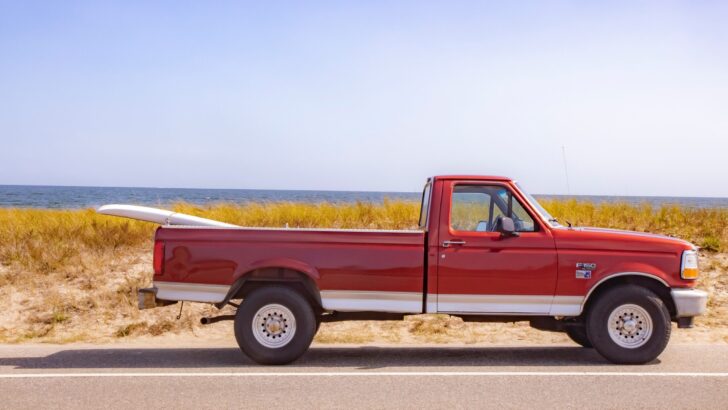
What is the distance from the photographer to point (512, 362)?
8.54m

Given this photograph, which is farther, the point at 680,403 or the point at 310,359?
the point at 310,359

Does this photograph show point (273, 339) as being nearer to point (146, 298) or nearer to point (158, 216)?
point (146, 298)

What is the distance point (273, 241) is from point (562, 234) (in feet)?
10.6

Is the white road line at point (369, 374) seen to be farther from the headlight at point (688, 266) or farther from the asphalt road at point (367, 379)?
the headlight at point (688, 266)

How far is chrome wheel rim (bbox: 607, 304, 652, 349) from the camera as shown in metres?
8.45

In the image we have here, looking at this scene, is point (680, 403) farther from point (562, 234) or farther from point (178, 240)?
point (178, 240)

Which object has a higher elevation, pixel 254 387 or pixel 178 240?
pixel 178 240

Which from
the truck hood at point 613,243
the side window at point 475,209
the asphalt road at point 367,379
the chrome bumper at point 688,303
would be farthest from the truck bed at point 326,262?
the chrome bumper at point 688,303

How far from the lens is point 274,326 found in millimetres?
8508

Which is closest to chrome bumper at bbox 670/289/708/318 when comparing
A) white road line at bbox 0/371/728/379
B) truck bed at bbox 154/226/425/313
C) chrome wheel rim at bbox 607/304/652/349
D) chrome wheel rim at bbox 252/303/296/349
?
chrome wheel rim at bbox 607/304/652/349

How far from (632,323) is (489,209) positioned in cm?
202

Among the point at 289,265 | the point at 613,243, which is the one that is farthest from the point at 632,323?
the point at 289,265

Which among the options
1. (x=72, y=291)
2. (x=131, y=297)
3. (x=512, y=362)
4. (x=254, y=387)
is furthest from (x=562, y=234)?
Answer: (x=72, y=291)

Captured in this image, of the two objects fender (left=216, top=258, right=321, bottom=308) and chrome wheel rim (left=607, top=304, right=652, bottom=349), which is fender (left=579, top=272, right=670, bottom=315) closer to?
chrome wheel rim (left=607, top=304, right=652, bottom=349)
